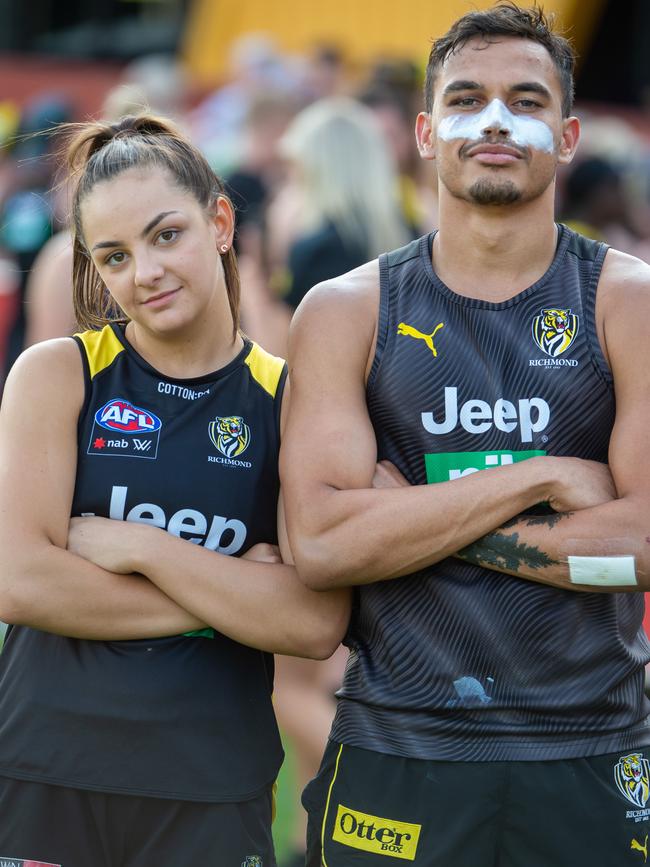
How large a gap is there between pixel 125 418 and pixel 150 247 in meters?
0.37

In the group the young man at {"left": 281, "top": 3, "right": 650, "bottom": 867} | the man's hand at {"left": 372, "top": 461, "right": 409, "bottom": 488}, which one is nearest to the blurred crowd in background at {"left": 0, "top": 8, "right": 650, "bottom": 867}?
the young man at {"left": 281, "top": 3, "right": 650, "bottom": 867}

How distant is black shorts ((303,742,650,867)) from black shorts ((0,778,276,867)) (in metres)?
0.26

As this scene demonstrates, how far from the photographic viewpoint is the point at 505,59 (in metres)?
2.76

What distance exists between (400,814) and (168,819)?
484mm

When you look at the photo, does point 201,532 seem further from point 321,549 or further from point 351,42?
point 351,42

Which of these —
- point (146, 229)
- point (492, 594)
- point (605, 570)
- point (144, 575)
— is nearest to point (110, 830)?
point (144, 575)

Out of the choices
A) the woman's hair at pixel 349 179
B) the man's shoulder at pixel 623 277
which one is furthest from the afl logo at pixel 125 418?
the woman's hair at pixel 349 179

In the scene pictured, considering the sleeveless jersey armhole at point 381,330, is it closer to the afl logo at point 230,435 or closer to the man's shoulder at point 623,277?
the afl logo at point 230,435

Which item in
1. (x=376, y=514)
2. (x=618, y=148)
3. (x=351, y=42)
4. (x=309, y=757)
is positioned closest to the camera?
(x=376, y=514)

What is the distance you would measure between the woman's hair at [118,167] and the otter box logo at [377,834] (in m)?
1.12

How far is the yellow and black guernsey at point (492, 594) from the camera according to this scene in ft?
8.66

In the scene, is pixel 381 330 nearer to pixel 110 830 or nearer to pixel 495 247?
pixel 495 247

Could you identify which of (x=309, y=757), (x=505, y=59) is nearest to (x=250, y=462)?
(x=505, y=59)

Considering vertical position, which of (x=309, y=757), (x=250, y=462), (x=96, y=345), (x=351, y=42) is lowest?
(x=309, y=757)
